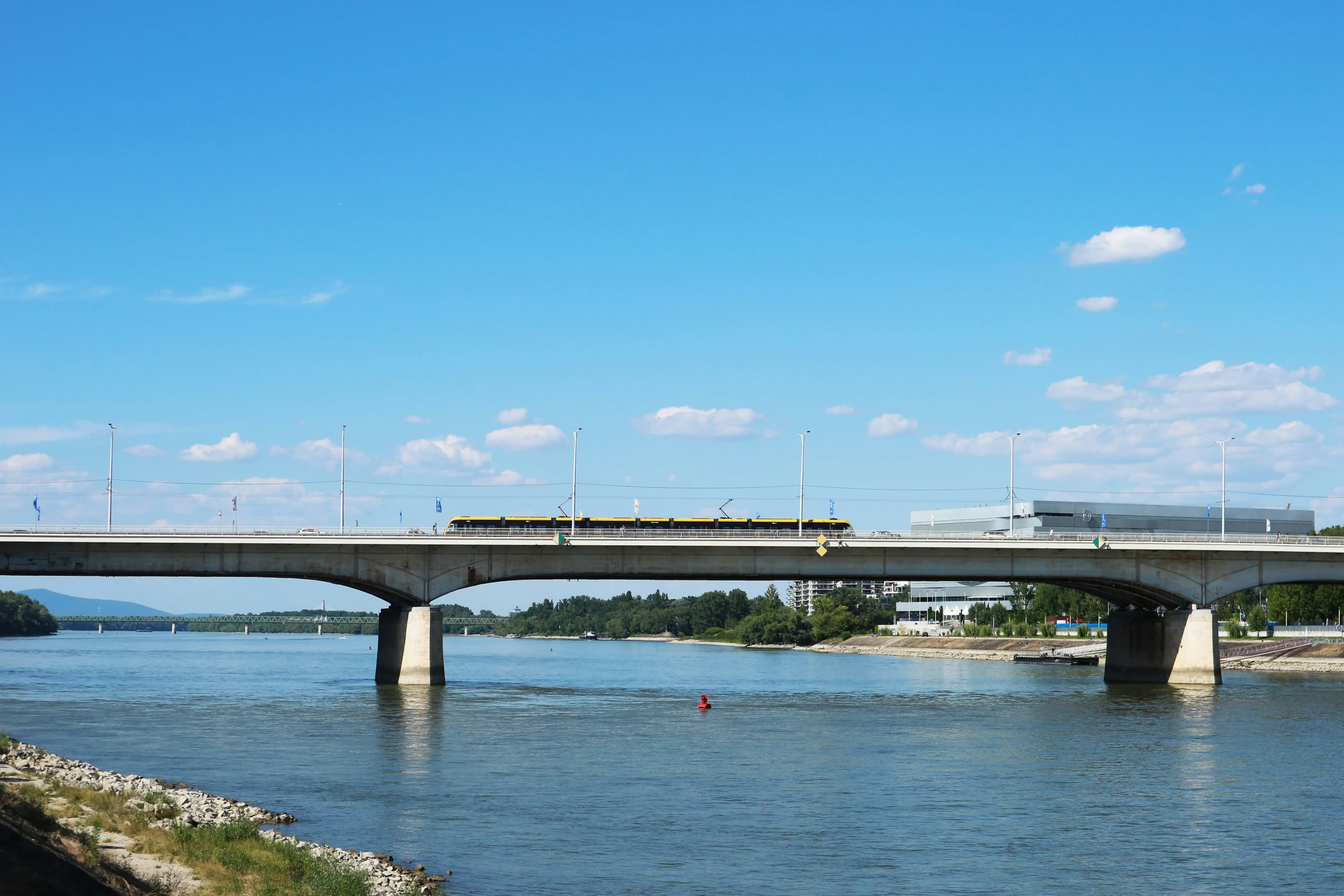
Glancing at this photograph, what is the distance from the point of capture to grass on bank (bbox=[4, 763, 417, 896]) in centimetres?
2408

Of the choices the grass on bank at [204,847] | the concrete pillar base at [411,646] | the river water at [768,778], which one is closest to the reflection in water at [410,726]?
the river water at [768,778]

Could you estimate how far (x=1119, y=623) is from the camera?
104 m

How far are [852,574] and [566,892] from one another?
63.7 m

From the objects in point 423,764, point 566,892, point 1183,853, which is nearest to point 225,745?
point 423,764

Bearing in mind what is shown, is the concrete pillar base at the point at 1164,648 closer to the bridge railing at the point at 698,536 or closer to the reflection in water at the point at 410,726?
the bridge railing at the point at 698,536

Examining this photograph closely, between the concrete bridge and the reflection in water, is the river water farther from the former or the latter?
the concrete bridge

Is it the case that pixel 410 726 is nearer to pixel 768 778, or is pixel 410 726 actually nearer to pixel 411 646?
pixel 768 778

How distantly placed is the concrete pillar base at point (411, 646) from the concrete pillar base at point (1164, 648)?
51383mm

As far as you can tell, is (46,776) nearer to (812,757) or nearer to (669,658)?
(812,757)

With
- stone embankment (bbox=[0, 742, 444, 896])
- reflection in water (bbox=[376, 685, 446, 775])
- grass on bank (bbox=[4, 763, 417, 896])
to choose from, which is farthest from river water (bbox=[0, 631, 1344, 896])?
grass on bank (bbox=[4, 763, 417, 896])

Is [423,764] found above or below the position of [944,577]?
below

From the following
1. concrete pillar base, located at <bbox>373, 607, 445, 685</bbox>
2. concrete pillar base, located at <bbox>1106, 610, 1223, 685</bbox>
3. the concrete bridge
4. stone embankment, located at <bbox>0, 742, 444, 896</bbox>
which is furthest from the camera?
concrete pillar base, located at <bbox>1106, 610, 1223, 685</bbox>

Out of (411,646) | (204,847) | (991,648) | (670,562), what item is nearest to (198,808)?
(204,847)

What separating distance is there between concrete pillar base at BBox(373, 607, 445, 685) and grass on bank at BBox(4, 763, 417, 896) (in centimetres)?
5428
